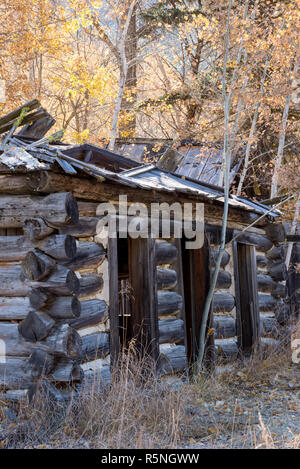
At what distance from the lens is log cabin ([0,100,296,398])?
18.4 feet

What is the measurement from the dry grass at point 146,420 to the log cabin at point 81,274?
1.08 ft

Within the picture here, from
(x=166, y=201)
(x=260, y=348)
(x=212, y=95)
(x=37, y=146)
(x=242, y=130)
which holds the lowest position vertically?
(x=260, y=348)

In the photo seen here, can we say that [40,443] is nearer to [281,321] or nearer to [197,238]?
[197,238]

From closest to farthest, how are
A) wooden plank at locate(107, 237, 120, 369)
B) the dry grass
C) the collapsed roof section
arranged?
1. the dry grass
2. the collapsed roof section
3. wooden plank at locate(107, 237, 120, 369)

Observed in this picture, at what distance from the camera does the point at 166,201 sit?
766 cm

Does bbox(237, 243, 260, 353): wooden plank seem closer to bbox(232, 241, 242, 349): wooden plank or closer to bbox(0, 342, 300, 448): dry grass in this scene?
bbox(232, 241, 242, 349): wooden plank

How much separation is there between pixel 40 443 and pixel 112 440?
0.65 m

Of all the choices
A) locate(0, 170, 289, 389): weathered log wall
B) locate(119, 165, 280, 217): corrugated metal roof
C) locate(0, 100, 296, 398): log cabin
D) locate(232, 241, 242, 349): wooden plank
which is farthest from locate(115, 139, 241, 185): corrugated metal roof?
locate(0, 170, 289, 389): weathered log wall

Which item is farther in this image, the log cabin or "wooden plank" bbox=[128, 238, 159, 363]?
"wooden plank" bbox=[128, 238, 159, 363]

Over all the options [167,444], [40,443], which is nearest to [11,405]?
[40,443]

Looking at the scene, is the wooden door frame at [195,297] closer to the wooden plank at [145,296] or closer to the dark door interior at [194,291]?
the dark door interior at [194,291]

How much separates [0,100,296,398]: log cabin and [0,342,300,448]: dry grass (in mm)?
328

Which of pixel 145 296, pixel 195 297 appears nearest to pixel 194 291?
pixel 195 297

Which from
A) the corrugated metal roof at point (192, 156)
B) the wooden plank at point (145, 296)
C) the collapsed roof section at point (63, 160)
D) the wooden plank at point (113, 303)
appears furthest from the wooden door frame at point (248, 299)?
the corrugated metal roof at point (192, 156)
